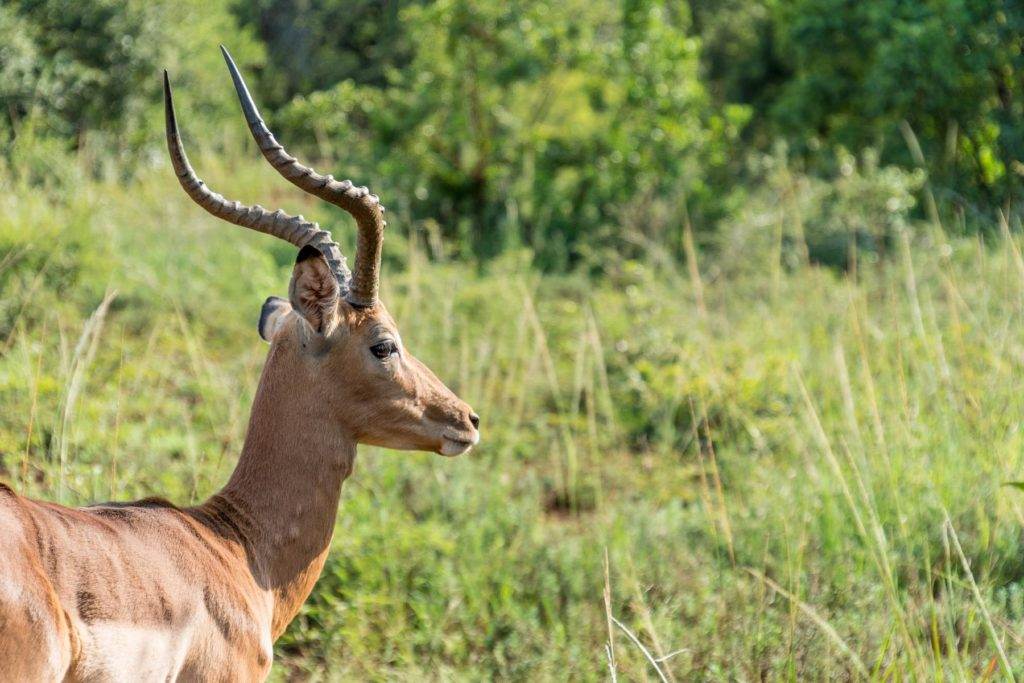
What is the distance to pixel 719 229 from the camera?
10016 mm

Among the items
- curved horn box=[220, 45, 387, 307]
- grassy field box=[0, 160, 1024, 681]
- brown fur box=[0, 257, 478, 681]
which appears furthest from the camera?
grassy field box=[0, 160, 1024, 681]

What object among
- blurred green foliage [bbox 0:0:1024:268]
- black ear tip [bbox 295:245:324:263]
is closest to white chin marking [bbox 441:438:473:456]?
black ear tip [bbox 295:245:324:263]

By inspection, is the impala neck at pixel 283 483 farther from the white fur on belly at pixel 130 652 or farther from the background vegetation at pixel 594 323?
the background vegetation at pixel 594 323

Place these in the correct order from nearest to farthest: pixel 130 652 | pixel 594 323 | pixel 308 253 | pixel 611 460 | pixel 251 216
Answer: pixel 130 652 → pixel 308 253 → pixel 251 216 → pixel 594 323 → pixel 611 460

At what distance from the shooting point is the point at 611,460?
6.80m

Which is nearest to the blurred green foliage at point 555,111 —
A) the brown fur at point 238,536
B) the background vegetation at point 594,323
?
the background vegetation at point 594,323

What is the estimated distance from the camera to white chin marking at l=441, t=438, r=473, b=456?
365cm

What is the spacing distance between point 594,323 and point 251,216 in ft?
10.8

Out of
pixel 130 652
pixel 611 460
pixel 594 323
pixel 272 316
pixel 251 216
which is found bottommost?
pixel 611 460

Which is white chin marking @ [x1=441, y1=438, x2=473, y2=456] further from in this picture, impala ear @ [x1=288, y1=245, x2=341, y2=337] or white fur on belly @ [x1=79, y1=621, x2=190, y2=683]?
white fur on belly @ [x1=79, y1=621, x2=190, y2=683]

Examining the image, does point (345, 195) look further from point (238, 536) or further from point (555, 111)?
point (555, 111)

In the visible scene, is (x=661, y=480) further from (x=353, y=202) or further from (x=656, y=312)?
(x=353, y=202)

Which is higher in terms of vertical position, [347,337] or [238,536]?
[347,337]

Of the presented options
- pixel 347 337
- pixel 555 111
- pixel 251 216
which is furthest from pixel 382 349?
pixel 555 111
